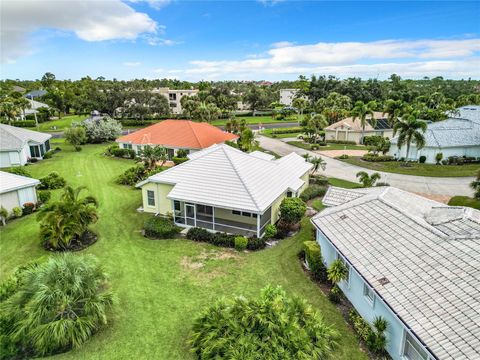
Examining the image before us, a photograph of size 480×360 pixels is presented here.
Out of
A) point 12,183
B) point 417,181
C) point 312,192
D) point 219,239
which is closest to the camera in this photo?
point 219,239

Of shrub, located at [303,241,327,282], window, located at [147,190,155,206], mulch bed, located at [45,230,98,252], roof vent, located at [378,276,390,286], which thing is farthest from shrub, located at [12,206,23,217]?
roof vent, located at [378,276,390,286]

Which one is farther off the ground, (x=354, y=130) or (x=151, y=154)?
(x=151, y=154)

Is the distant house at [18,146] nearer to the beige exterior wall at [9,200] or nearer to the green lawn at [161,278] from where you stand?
the beige exterior wall at [9,200]

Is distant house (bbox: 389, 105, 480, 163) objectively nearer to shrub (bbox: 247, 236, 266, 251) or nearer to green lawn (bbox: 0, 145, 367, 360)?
green lawn (bbox: 0, 145, 367, 360)

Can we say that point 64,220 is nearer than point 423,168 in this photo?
Yes

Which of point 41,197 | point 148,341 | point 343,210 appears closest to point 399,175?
point 343,210

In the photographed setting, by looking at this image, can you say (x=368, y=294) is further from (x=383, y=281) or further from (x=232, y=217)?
(x=232, y=217)

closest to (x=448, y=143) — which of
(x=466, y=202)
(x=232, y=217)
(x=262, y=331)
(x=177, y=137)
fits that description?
(x=466, y=202)
